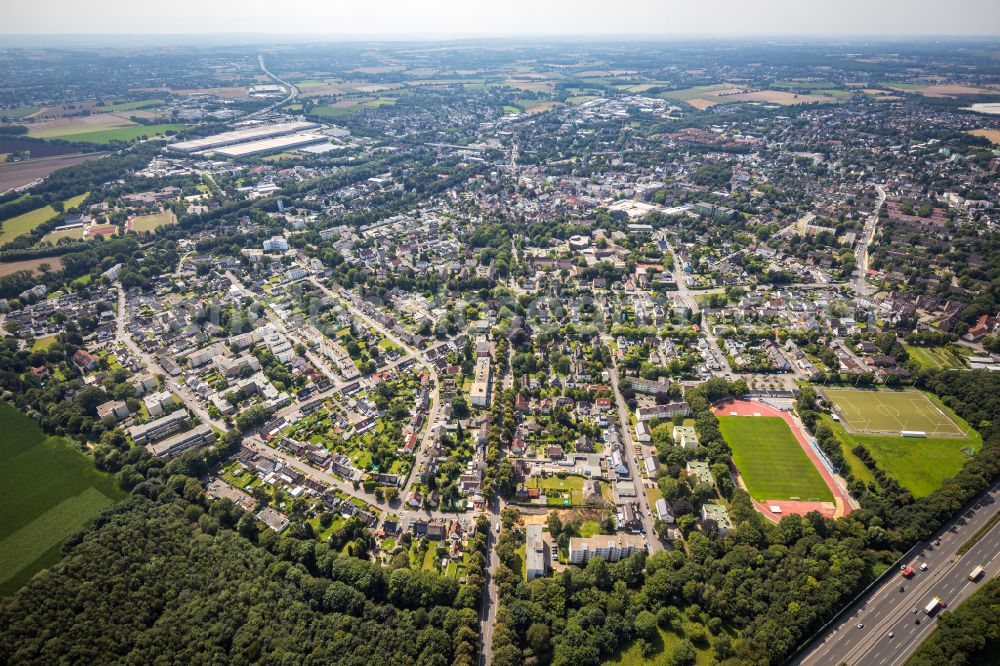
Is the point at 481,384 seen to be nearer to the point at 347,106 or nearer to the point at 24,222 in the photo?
the point at 24,222

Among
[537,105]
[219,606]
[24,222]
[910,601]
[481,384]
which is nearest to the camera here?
[219,606]

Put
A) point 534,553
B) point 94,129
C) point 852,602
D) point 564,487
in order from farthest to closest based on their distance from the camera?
point 94,129, point 564,487, point 534,553, point 852,602

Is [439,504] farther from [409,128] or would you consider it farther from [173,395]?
[409,128]

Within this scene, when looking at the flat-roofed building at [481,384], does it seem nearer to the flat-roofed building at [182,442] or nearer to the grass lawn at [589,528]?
the grass lawn at [589,528]

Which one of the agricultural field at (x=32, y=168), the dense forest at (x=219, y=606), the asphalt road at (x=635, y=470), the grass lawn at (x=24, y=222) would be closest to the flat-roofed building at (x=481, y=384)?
the asphalt road at (x=635, y=470)

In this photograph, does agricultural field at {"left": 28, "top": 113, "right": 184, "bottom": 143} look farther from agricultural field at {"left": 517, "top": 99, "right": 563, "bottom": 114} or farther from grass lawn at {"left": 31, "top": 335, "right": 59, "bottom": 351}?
agricultural field at {"left": 517, "top": 99, "right": 563, "bottom": 114}

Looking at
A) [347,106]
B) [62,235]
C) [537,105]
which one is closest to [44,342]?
[62,235]
